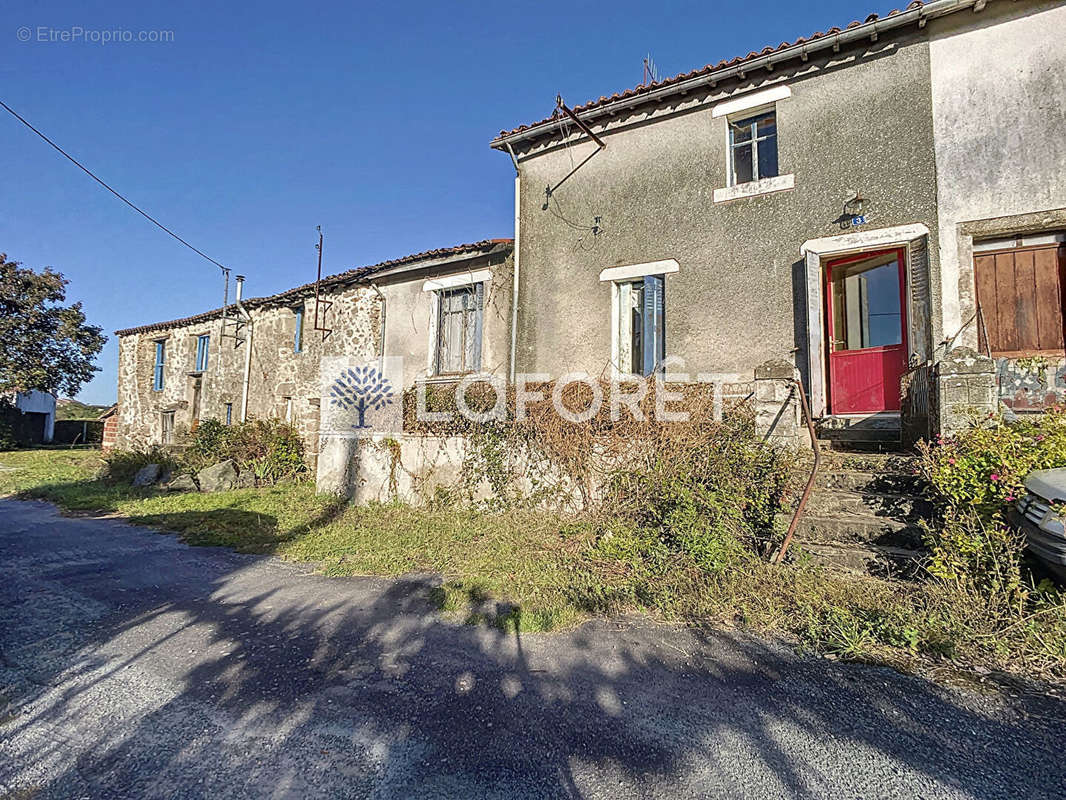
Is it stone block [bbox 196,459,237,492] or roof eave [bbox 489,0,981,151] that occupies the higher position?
roof eave [bbox 489,0,981,151]

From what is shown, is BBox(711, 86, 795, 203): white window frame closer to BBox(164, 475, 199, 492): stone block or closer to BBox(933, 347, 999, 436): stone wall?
BBox(933, 347, 999, 436): stone wall

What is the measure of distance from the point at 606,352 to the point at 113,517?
324 inches

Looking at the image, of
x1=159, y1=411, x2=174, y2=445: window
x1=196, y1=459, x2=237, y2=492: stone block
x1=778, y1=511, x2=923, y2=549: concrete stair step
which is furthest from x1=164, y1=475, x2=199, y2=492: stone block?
x1=778, y1=511, x2=923, y2=549: concrete stair step

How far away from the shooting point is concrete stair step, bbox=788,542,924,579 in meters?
4.30

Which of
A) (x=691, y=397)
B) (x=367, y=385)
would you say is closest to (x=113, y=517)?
(x=367, y=385)

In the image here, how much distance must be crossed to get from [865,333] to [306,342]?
11529 millimetres

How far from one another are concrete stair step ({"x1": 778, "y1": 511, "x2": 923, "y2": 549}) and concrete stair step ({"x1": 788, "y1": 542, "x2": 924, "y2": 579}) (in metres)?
0.08

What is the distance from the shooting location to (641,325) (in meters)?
8.62

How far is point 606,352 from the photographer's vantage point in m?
8.66

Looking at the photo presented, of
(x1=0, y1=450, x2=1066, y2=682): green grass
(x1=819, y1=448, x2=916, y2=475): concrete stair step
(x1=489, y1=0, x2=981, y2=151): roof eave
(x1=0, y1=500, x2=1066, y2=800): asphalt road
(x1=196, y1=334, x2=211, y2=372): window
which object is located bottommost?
(x1=0, y1=500, x2=1066, y2=800): asphalt road

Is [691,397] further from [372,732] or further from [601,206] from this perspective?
[372,732]

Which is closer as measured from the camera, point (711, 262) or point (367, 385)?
point (711, 262)

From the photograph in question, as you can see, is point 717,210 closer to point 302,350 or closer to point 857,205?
point 857,205

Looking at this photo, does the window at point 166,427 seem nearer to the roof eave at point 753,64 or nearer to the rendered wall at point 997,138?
the roof eave at point 753,64
